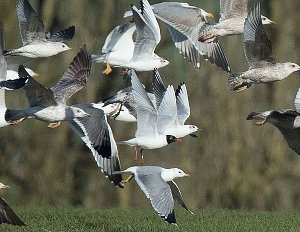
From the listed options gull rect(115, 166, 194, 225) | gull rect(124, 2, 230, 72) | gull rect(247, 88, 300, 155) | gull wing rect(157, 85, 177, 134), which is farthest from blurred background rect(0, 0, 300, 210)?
gull rect(115, 166, 194, 225)

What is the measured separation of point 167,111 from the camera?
13.7 meters

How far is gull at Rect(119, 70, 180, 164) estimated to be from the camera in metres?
13.1

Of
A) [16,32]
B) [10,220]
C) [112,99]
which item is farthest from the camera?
[16,32]

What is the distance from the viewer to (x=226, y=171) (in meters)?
19.0

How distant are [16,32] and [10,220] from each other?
24.4ft

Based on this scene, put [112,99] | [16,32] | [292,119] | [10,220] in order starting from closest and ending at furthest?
[10,220] → [292,119] → [112,99] → [16,32]

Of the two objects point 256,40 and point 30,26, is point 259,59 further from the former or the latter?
point 30,26

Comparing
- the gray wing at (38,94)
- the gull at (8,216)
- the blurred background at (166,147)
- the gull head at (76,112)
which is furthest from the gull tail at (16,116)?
the blurred background at (166,147)

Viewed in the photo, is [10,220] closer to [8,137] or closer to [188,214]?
[188,214]

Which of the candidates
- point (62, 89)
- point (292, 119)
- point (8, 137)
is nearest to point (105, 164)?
point (62, 89)

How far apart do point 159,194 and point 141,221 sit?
1.93 metres

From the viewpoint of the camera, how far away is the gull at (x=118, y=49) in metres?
14.6

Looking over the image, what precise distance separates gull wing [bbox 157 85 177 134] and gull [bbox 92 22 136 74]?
109 centimetres

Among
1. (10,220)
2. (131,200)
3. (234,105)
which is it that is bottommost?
(131,200)
